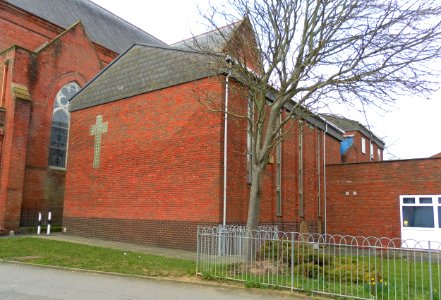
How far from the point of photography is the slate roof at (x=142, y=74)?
54.8ft

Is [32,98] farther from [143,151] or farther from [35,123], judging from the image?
[143,151]

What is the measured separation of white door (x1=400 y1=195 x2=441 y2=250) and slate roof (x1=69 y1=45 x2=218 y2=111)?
41.8 ft

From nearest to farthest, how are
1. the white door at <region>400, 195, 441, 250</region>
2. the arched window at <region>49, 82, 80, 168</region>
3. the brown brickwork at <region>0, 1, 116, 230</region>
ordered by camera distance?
the white door at <region>400, 195, 441, 250</region>, the brown brickwork at <region>0, 1, 116, 230</region>, the arched window at <region>49, 82, 80, 168</region>

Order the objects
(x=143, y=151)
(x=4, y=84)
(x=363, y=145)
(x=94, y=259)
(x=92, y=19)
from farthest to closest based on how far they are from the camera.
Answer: (x=92, y=19) < (x=363, y=145) < (x=4, y=84) < (x=143, y=151) < (x=94, y=259)

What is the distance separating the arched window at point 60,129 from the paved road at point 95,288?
15.0 metres

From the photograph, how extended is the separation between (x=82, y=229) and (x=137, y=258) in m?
7.78

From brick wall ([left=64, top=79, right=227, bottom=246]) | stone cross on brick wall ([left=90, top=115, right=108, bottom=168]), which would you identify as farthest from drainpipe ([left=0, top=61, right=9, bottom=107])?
stone cross on brick wall ([left=90, top=115, right=108, bottom=168])

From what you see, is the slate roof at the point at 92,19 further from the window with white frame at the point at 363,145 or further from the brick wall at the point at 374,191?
the window with white frame at the point at 363,145

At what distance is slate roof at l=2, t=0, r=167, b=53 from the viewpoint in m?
28.3

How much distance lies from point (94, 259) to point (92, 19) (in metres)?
26.5

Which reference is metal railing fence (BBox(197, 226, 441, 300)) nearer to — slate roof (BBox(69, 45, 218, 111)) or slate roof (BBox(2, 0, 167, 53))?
slate roof (BBox(69, 45, 218, 111))

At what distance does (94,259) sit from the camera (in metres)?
12.6

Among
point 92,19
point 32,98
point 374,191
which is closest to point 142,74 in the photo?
point 32,98

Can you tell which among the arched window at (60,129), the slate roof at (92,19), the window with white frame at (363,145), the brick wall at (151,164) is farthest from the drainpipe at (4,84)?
the window with white frame at (363,145)
